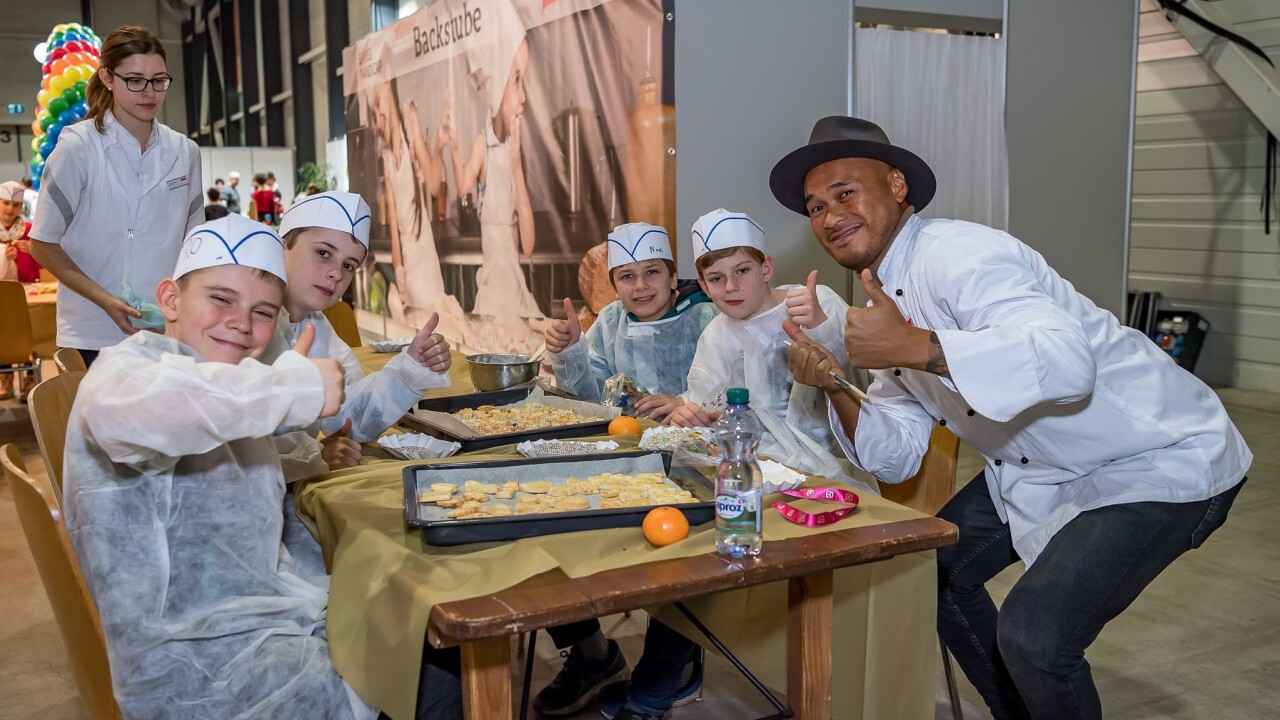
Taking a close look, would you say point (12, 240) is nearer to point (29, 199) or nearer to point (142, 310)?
point (29, 199)

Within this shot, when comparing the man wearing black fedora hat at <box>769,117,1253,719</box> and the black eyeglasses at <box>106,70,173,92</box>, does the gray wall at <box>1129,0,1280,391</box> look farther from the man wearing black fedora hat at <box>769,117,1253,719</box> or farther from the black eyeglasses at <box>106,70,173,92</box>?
the black eyeglasses at <box>106,70,173,92</box>

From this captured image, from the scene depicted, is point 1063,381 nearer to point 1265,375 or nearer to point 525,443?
point 525,443

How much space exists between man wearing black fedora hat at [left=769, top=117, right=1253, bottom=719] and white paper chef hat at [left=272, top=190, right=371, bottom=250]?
114 centimetres

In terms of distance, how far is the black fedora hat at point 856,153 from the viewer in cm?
224

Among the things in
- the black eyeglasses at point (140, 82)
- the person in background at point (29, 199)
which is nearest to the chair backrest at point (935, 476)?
the black eyeglasses at point (140, 82)

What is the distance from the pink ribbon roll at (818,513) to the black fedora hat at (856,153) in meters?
0.75

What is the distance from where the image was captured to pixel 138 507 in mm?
1648

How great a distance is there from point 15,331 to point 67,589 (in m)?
4.87

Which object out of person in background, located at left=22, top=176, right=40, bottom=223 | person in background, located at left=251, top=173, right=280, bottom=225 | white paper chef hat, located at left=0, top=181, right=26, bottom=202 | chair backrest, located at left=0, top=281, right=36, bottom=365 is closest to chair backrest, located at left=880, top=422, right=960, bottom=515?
chair backrest, located at left=0, top=281, right=36, bottom=365

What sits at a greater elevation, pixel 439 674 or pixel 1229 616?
pixel 439 674

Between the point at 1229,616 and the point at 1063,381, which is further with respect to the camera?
the point at 1229,616

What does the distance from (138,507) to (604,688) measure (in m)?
1.60

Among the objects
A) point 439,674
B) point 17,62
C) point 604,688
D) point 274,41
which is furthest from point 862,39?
point 17,62

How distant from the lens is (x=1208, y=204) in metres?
7.91
